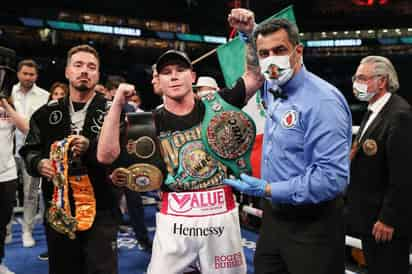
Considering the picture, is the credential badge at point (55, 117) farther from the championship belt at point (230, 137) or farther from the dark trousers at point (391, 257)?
the dark trousers at point (391, 257)

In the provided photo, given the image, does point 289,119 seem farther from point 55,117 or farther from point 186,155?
point 55,117

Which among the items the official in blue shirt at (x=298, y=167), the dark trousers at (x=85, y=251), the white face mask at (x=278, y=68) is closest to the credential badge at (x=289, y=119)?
the official in blue shirt at (x=298, y=167)

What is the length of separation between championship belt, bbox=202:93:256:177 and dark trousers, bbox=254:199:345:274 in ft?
1.01

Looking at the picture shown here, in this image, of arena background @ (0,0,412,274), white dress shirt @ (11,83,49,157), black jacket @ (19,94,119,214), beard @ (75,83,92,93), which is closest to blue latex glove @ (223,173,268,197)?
black jacket @ (19,94,119,214)

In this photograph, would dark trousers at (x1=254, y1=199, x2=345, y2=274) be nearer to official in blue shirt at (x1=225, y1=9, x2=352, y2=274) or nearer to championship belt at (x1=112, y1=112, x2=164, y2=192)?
official in blue shirt at (x1=225, y1=9, x2=352, y2=274)

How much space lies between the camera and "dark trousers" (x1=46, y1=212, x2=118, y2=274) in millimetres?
2111

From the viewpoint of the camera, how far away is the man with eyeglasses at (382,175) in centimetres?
229

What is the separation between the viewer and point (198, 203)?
185 cm

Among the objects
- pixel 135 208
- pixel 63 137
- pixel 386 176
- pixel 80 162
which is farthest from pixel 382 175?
pixel 135 208

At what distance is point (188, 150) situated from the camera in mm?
1902

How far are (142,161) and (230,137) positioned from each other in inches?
15.7

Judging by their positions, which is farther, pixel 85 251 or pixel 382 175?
pixel 382 175

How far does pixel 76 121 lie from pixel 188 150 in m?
0.69

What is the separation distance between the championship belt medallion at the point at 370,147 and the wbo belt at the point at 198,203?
1012mm
